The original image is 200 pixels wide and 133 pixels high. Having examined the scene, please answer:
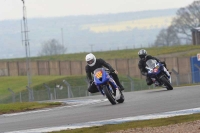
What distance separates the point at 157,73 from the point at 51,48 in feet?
489

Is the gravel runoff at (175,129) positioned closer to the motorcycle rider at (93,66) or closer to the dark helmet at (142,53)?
the motorcycle rider at (93,66)

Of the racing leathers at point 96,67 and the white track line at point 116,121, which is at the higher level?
the racing leathers at point 96,67

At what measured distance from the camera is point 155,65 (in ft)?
89.7

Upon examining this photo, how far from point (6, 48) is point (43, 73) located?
68597 millimetres

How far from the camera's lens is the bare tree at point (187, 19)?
470ft

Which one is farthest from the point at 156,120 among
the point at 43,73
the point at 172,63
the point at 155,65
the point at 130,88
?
the point at 43,73

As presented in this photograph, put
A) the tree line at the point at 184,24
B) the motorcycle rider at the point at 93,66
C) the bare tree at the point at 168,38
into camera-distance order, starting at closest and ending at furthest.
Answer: the motorcycle rider at the point at 93,66 → the tree line at the point at 184,24 → the bare tree at the point at 168,38

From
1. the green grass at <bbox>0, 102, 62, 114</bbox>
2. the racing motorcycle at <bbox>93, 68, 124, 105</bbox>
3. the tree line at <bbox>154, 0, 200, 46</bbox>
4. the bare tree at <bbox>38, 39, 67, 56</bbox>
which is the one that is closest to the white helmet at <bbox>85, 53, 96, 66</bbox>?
the racing motorcycle at <bbox>93, 68, 124, 105</bbox>

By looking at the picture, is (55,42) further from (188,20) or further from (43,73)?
(43,73)

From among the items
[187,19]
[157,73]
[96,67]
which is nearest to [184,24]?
[187,19]

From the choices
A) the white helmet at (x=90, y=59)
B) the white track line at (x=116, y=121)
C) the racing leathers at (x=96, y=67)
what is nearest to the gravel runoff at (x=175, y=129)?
the white track line at (x=116, y=121)

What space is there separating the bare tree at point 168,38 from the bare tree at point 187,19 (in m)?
1.22

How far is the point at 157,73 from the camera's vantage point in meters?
27.2

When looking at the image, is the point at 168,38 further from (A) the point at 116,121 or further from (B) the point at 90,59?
(A) the point at 116,121
